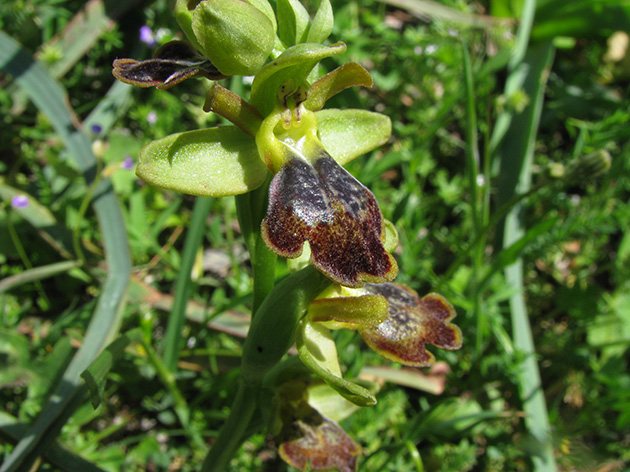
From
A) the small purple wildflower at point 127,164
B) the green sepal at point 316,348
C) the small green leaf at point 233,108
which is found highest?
the small green leaf at point 233,108

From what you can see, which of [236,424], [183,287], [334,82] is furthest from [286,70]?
[183,287]

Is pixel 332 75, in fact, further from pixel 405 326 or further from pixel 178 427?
pixel 178 427

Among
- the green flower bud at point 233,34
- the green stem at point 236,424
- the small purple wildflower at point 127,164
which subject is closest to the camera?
the green flower bud at point 233,34

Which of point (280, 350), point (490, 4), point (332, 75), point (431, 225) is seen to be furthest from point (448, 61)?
point (280, 350)

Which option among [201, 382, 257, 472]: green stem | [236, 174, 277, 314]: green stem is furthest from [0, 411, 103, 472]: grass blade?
[236, 174, 277, 314]: green stem

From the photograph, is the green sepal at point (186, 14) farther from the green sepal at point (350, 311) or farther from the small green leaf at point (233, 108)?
the green sepal at point (350, 311)

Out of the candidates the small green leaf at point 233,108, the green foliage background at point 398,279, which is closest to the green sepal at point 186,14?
the small green leaf at point 233,108
